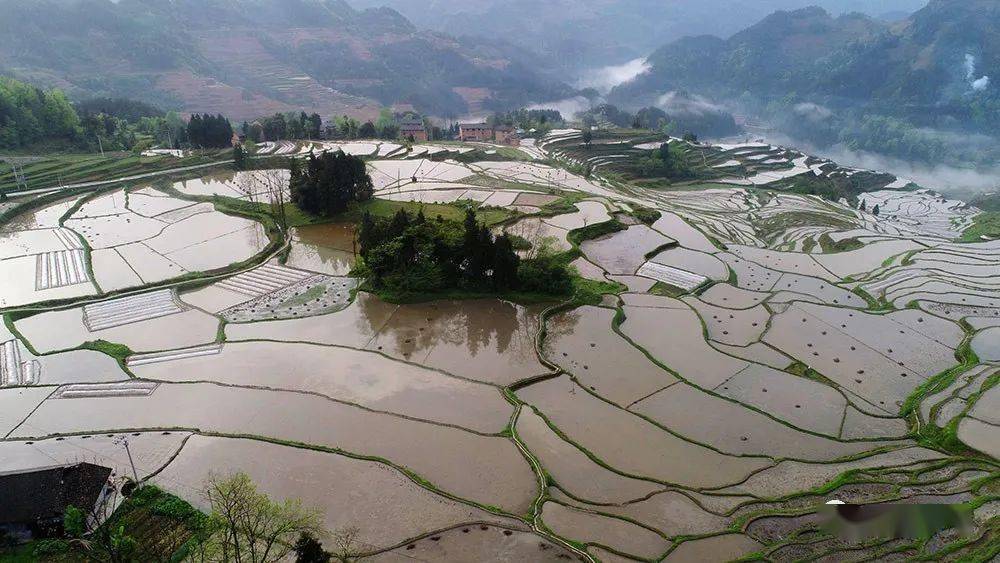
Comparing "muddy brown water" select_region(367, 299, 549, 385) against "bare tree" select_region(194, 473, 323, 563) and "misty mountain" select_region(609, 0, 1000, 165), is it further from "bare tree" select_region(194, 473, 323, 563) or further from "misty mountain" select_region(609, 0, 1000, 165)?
"misty mountain" select_region(609, 0, 1000, 165)

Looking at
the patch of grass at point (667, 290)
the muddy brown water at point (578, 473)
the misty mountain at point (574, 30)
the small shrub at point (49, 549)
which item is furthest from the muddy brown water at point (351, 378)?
the misty mountain at point (574, 30)

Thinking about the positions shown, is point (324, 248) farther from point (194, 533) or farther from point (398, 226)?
point (194, 533)

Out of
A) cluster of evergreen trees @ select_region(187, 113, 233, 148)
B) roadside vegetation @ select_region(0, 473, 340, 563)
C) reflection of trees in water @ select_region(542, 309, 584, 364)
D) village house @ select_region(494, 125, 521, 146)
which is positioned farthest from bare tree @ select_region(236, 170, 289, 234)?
village house @ select_region(494, 125, 521, 146)

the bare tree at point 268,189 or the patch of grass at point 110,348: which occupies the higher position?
the bare tree at point 268,189

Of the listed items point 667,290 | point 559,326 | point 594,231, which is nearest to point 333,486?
point 559,326

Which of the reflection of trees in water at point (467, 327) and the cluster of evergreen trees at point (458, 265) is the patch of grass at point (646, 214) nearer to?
the cluster of evergreen trees at point (458, 265)

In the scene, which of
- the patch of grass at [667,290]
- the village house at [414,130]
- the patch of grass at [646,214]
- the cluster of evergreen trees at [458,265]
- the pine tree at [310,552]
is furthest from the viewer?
the village house at [414,130]
